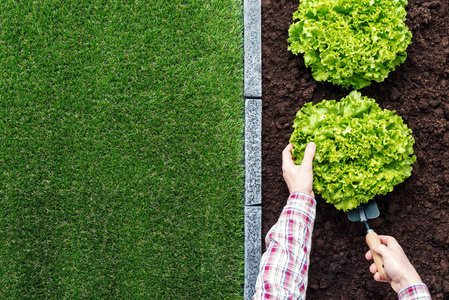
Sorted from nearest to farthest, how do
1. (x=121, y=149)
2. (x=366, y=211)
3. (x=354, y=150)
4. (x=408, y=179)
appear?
(x=354, y=150)
(x=366, y=211)
(x=408, y=179)
(x=121, y=149)

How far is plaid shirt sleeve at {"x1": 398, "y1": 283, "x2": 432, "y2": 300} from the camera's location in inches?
86.5

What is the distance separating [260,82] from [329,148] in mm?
989

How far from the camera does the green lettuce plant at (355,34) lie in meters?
2.68

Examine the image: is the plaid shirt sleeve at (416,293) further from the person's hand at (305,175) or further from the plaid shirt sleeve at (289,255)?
the person's hand at (305,175)

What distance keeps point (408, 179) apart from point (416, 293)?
114 centimetres

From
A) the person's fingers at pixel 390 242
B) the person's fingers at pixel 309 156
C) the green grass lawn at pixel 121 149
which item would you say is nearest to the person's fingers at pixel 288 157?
the person's fingers at pixel 309 156

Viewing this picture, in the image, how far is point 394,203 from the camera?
304 cm

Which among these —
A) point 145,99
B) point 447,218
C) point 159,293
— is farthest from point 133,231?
point 447,218

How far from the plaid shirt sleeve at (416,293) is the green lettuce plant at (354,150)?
0.68 m

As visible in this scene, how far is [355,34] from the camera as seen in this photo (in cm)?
271

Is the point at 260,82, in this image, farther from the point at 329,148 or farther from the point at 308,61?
the point at 329,148

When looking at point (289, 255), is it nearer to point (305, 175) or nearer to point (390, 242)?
point (305, 175)

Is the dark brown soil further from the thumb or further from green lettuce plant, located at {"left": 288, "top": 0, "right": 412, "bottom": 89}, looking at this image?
the thumb

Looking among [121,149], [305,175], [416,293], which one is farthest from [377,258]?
[121,149]
